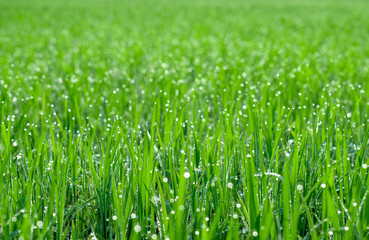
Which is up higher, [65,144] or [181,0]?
[181,0]

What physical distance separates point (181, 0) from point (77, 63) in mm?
16549

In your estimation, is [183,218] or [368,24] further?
[368,24]

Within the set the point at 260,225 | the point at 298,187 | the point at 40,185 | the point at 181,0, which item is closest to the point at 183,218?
the point at 260,225

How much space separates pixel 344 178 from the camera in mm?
1599

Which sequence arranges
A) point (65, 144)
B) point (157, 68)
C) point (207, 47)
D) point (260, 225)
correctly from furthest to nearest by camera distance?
point (207, 47)
point (157, 68)
point (65, 144)
point (260, 225)

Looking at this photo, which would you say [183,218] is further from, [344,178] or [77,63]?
[77,63]

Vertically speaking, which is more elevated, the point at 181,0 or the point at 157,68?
the point at 181,0

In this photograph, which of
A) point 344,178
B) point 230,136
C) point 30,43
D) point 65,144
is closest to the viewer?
point 344,178

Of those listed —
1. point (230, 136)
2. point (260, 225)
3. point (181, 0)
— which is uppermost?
point (181, 0)

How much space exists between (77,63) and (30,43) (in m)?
2.48

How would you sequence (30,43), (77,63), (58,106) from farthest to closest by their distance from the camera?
(30,43) < (77,63) < (58,106)

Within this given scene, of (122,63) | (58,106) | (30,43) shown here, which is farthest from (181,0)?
(58,106)

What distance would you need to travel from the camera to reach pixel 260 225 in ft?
4.65

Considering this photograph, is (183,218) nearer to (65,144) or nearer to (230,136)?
(230,136)
